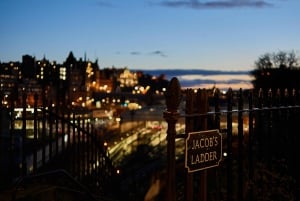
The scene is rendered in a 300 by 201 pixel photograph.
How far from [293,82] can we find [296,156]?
38.5 metres

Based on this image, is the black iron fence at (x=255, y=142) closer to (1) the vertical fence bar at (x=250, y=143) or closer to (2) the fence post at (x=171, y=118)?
(1) the vertical fence bar at (x=250, y=143)

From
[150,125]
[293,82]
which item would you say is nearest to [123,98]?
[150,125]

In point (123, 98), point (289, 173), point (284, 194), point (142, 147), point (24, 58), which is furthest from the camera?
point (24, 58)

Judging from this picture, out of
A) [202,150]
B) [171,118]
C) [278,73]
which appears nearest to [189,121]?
[202,150]

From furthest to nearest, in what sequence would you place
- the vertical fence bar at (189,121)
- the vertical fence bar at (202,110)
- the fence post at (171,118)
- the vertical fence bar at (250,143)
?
the vertical fence bar at (250,143) → the vertical fence bar at (202,110) → the vertical fence bar at (189,121) → the fence post at (171,118)

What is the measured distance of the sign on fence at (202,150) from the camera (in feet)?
14.6

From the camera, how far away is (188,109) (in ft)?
15.3

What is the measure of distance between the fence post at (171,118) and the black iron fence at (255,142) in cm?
22

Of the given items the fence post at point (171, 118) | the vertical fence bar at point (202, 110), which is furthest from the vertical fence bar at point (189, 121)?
the fence post at point (171, 118)

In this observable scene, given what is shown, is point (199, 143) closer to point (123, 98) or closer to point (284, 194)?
point (284, 194)

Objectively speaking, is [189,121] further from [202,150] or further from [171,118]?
[171,118]

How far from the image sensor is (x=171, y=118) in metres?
4.28

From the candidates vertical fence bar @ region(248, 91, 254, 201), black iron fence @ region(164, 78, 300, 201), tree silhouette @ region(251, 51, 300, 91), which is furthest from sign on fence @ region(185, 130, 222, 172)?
tree silhouette @ region(251, 51, 300, 91)

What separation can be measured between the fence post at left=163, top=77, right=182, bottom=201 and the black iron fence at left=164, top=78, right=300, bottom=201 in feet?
0.73
